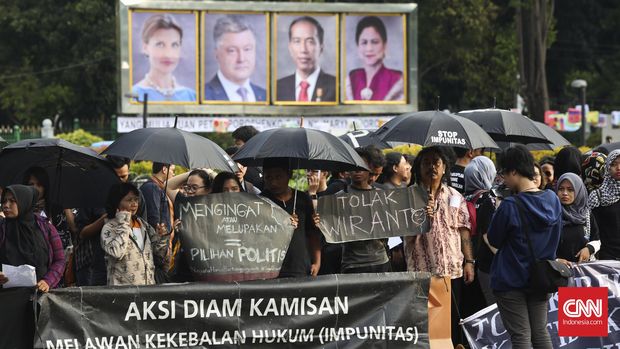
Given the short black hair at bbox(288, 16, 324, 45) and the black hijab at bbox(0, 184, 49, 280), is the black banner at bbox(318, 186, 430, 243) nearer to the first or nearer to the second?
the black hijab at bbox(0, 184, 49, 280)

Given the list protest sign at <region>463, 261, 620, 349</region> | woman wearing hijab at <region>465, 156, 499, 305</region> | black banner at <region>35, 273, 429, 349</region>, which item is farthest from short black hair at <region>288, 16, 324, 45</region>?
black banner at <region>35, 273, 429, 349</region>

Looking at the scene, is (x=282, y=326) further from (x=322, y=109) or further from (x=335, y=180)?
(x=322, y=109)

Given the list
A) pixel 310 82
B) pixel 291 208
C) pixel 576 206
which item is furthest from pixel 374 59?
pixel 291 208

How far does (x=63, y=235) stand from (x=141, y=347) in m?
1.64

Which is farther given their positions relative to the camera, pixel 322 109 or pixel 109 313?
pixel 322 109

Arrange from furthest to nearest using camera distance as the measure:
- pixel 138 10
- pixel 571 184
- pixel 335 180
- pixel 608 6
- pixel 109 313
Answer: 1. pixel 608 6
2. pixel 138 10
3. pixel 335 180
4. pixel 571 184
5. pixel 109 313

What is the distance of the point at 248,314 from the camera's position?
8.98m

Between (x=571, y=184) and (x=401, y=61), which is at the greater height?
(x=401, y=61)

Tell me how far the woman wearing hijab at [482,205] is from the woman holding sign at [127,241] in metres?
2.71

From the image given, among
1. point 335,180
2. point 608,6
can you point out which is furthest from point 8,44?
point 335,180

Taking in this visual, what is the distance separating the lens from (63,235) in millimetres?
9969

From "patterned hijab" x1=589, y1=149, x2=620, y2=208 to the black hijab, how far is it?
4.75 meters
